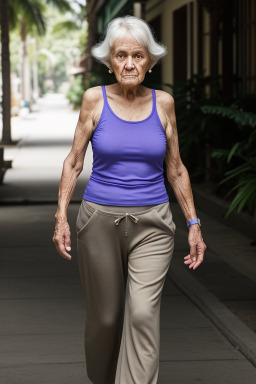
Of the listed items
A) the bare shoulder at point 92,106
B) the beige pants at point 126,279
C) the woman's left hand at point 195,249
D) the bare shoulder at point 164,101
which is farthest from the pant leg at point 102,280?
the bare shoulder at point 164,101

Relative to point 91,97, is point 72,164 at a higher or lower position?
lower

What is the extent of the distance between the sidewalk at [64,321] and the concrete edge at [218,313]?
0.02 m

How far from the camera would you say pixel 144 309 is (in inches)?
182

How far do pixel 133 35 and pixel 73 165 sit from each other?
2.17 ft

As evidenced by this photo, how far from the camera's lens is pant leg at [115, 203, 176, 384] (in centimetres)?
464

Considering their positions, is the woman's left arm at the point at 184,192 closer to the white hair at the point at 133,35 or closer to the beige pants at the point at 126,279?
the beige pants at the point at 126,279

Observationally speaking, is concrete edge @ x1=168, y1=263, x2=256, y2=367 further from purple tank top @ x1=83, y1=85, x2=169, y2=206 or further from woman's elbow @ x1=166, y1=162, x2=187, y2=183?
purple tank top @ x1=83, y1=85, x2=169, y2=206

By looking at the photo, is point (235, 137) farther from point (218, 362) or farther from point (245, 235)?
point (218, 362)

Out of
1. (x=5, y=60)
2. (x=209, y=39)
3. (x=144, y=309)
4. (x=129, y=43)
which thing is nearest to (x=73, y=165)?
(x=129, y=43)

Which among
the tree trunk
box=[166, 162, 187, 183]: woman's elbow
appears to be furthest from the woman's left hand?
the tree trunk

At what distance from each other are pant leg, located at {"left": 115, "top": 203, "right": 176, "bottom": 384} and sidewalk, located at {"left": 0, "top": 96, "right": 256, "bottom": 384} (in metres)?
1.16

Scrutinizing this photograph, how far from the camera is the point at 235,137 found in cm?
1359

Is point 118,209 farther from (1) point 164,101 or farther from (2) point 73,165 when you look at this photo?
(1) point 164,101

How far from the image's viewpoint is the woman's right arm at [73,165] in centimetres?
468
